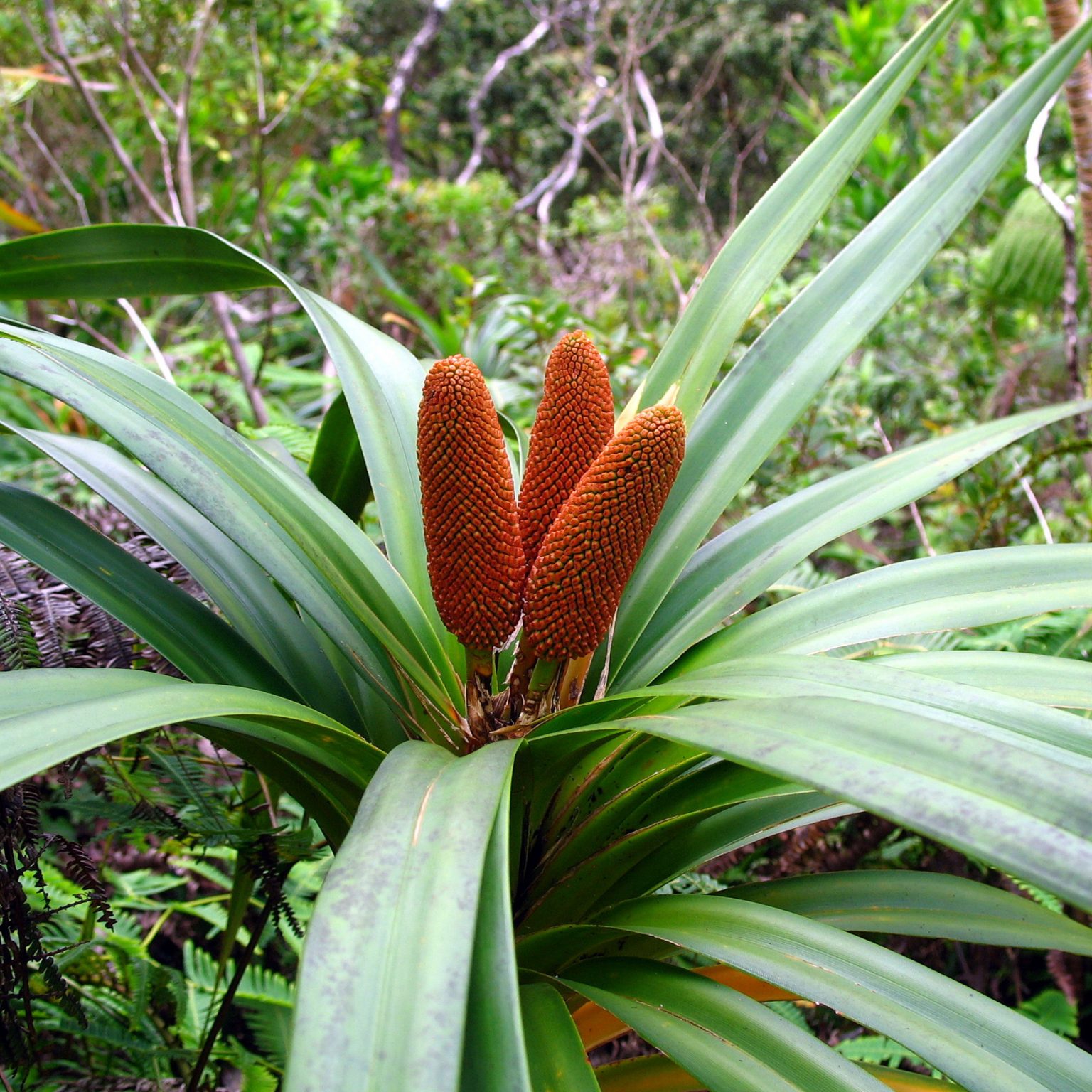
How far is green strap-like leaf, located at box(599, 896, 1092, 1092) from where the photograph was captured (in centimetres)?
60

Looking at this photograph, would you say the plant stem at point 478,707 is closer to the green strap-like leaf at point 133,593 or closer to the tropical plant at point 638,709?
the tropical plant at point 638,709

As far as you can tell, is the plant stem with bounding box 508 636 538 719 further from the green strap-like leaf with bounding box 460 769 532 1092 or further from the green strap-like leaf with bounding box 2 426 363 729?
the green strap-like leaf with bounding box 460 769 532 1092

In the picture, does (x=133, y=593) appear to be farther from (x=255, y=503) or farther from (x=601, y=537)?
(x=601, y=537)

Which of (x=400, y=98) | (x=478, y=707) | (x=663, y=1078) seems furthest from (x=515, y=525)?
(x=400, y=98)

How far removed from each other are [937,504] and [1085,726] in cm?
249

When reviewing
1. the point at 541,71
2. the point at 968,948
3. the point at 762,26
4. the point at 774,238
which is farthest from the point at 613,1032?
the point at 762,26

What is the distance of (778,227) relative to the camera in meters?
0.96

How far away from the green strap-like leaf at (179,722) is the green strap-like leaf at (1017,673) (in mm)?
418

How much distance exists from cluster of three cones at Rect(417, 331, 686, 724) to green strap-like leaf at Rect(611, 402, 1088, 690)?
0.41 ft

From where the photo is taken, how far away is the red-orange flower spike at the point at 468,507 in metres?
0.70

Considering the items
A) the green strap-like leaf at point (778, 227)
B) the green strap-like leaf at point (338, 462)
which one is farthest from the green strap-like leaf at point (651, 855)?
the green strap-like leaf at point (338, 462)

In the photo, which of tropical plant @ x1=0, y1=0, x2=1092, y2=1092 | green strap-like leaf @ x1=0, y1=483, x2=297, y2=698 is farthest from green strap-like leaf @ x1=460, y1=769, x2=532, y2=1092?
green strap-like leaf @ x1=0, y1=483, x2=297, y2=698

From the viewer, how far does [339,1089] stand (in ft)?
1.28

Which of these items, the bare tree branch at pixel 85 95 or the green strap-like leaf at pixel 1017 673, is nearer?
the green strap-like leaf at pixel 1017 673
